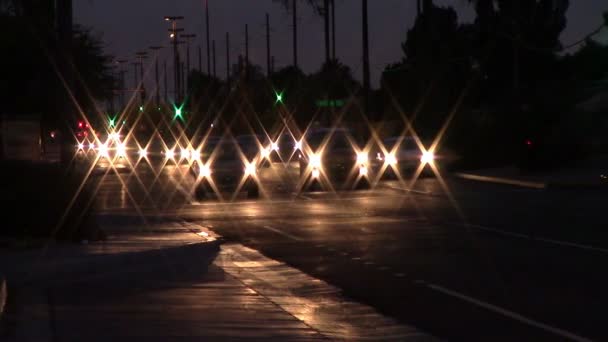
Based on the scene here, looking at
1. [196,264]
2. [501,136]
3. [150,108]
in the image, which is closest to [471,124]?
[501,136]

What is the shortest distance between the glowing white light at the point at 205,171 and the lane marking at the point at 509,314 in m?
19.8

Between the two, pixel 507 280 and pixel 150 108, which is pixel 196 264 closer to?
pixel 507 280

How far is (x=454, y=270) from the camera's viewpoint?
15398 mm

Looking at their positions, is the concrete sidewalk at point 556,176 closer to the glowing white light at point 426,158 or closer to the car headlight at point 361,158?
the glowing white light at point 426,158

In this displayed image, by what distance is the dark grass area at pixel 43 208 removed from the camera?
18.0 m

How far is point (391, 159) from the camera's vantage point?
4506 cm

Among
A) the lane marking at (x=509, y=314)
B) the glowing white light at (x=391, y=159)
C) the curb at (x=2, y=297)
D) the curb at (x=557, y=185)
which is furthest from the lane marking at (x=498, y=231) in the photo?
the glowing white light at (x=391, y=159)

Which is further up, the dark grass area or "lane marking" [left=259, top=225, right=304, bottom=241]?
the dark grass area

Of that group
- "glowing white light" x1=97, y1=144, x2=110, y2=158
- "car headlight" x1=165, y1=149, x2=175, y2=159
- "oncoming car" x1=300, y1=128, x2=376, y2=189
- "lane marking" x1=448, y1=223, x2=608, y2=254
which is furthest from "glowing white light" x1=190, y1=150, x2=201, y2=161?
"glowing white light" x1=97, y1=144, x2=110, y2=158

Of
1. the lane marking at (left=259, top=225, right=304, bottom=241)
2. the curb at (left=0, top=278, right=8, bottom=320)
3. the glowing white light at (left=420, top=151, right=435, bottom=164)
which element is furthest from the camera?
the glowing white light at (left=420, top=151, right=435, bottom=164)

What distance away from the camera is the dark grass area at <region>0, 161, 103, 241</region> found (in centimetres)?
1805

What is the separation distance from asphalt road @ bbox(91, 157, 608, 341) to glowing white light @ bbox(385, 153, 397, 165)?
8.50 meters

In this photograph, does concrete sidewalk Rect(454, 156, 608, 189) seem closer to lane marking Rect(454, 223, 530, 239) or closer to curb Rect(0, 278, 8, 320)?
lane marking Rect(454, 223, 530, 239)

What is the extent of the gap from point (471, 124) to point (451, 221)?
90.3ft
